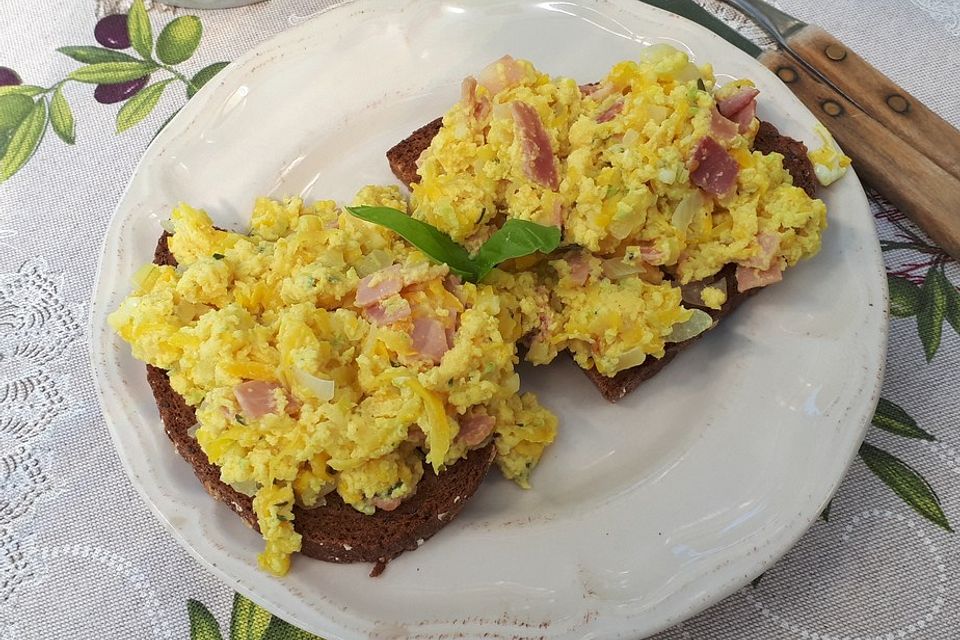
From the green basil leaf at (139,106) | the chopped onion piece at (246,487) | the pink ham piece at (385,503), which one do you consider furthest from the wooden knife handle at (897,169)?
the green basil leaf at (139,106)

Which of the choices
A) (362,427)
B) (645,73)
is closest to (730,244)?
(645,73)

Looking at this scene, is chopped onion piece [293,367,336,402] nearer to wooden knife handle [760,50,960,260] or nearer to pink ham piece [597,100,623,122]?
pink ham piece [597,100,623,122]

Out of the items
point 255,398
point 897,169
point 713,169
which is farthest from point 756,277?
point 255,398

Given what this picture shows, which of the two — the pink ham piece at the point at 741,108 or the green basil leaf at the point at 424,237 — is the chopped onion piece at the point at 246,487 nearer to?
the green basil leaf at the point at 424,237

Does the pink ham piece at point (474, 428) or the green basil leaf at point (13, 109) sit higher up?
the green basil leaf at point (13, 109)

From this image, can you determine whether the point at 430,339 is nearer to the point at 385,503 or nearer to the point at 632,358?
the point at 385,503

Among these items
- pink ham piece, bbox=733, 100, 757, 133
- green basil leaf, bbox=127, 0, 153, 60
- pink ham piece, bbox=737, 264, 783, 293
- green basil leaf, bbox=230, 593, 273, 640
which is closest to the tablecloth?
green basil leaf, bbox=230, 593, 273, 640
